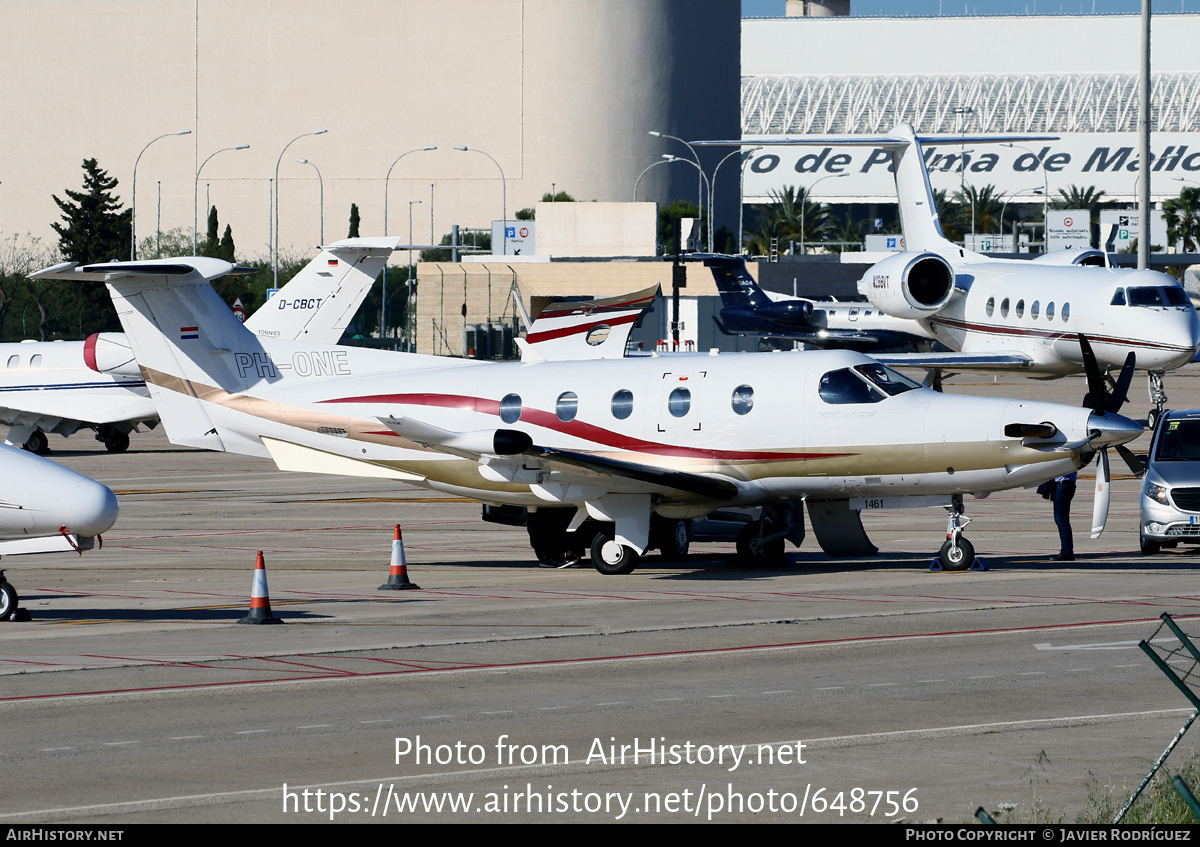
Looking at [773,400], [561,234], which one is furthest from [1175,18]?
[773,400]

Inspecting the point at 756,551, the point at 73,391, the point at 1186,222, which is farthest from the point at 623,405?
the point at 1186,222

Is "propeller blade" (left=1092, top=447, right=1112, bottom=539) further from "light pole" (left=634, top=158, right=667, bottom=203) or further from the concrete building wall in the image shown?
the concrete building wall

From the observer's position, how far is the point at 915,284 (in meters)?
41.0

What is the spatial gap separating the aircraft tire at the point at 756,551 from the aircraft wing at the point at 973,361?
16.8 metres

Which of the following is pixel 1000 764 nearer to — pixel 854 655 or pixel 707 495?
pixel 854 655

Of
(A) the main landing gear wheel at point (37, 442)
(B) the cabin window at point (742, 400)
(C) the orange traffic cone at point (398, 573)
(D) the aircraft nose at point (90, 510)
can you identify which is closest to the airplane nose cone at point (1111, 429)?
(B) the cabin window at point (742, 400)

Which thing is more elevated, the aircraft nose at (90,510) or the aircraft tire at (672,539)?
the aircraft nose at (90,510)

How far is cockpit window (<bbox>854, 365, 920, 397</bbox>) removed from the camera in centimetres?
2094

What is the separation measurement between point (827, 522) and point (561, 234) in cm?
8677

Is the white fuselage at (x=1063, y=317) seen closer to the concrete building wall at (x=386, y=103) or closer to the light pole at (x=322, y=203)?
the light pole at (x=322, y=203)

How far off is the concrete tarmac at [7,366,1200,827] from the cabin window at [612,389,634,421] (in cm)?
216

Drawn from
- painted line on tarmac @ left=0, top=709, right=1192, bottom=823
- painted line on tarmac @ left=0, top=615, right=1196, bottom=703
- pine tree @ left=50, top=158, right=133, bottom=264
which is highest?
pine tree @ left=50, top=158, right=133, bottom=264

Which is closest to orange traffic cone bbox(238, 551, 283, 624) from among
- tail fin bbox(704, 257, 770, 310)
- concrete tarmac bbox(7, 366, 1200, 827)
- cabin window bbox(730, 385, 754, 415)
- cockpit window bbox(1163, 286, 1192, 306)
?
concrete tarmac bbox(7, 366, 1200, 827)

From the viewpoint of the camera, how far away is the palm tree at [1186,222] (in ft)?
424
